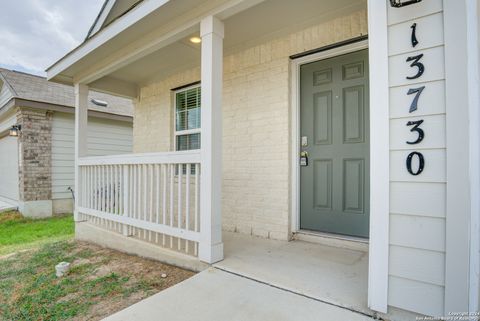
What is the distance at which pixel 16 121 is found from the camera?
660cm

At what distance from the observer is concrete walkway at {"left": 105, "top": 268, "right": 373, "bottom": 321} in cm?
156

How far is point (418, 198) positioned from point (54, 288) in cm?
286

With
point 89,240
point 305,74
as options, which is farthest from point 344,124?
point 89,240

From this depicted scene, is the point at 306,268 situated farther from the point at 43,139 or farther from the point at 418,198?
the point at 43,139

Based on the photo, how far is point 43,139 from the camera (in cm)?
644

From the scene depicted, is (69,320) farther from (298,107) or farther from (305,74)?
(305,74)

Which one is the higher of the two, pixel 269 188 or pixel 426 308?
pixel 269 188

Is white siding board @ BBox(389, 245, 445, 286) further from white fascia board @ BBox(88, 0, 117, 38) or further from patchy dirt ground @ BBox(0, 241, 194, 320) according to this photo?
white fascia board @ BBox(88, 0, 117, 38)

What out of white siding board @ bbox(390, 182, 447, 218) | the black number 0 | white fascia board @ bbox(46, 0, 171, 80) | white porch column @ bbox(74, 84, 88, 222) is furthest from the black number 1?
white porch column @ bbox(74, 84, 88, 222)

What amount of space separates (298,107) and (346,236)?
4.95 ft

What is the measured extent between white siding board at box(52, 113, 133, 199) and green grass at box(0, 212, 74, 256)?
0.89m

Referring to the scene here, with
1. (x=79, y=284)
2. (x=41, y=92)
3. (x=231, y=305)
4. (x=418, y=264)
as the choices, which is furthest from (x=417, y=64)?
(x=41, y=92)

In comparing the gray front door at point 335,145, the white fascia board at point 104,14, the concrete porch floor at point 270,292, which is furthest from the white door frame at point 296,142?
the white fascia board at point 104,14

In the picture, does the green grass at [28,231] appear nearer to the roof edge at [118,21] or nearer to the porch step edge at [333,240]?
the roof edge at [118,21]
